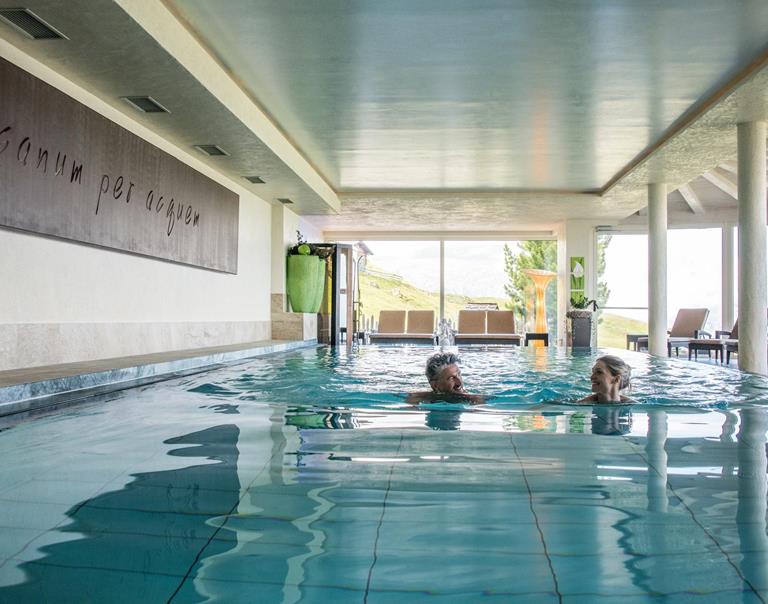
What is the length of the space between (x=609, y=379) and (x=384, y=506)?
244 centimetres

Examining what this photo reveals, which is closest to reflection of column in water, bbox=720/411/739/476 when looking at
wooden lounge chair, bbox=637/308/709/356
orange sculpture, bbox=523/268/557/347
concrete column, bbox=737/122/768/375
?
concrete column, bbox=737/122/768/375

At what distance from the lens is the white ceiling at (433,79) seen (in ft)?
15.7

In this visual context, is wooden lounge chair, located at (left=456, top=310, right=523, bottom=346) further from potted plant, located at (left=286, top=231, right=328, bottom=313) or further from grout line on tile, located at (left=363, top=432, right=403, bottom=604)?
grout line on tile, located at (left=363, top=432, right=403, bottom=604)

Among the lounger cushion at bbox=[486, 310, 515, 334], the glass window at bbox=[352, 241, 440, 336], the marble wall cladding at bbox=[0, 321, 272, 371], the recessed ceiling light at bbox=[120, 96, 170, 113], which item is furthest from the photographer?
the glass window at bbox=[352, 241, 440, 336]

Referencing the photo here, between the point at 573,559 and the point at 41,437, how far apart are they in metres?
2.21

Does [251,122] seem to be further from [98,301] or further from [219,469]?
[219,469]

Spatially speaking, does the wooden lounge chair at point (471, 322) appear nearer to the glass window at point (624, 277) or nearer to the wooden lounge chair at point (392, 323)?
the wooden lounge chair at point (392, 323)

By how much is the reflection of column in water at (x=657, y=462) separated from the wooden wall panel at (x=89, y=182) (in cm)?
413

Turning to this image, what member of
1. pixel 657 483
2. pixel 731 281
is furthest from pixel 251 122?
pixel 731 281

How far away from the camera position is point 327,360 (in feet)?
26.3

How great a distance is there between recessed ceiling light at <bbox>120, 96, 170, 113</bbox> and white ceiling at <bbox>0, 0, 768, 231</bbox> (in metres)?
0.11

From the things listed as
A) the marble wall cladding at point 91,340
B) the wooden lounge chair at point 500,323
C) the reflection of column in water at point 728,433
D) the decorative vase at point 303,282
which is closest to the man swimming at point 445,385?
the reflection of column in water at point 728,433

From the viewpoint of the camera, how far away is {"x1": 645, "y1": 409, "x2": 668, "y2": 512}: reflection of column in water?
6.12ft

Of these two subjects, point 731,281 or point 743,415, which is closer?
point 743,415
